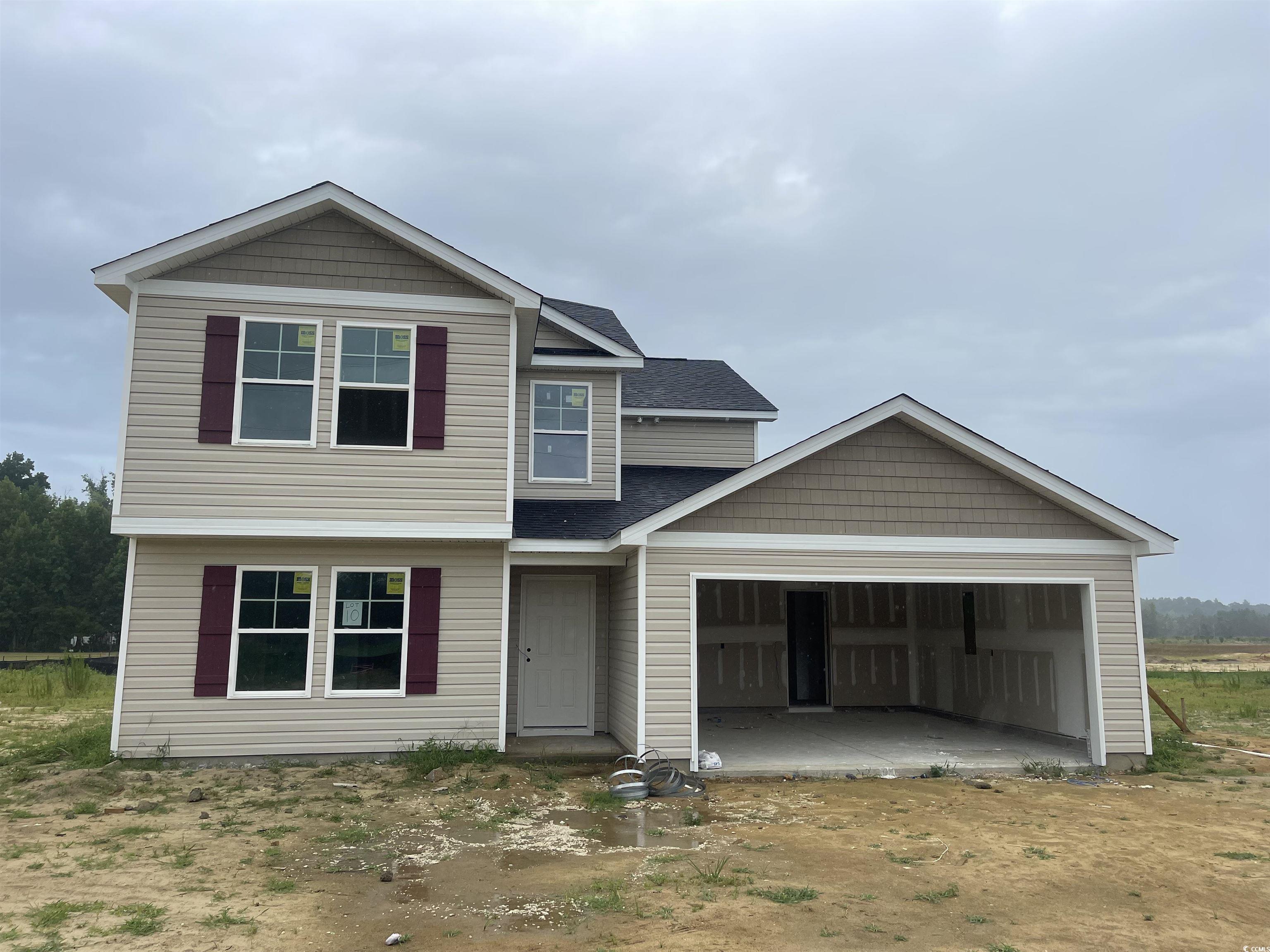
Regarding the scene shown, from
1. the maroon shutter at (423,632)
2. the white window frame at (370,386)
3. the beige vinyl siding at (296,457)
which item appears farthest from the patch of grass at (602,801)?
the white window frame at (370,386)

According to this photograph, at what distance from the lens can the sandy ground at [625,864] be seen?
4.84 meters

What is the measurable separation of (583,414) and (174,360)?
5492 millimetres

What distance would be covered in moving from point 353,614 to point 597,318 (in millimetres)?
8167

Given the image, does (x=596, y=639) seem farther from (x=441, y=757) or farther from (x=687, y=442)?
(x=687, y=442)

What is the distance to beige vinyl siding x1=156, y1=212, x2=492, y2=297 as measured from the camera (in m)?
10.1

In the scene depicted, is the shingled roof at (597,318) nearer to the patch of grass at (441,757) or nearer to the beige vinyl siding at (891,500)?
the beige vinyl siding at (891,500)

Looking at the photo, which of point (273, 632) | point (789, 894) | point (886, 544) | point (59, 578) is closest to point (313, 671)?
point (273, 632)

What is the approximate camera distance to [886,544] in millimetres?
10008

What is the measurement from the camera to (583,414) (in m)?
12.6

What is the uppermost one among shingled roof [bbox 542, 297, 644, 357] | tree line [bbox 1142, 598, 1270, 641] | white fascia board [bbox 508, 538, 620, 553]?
shingled roof [bbox 542, 297, 644, 357]

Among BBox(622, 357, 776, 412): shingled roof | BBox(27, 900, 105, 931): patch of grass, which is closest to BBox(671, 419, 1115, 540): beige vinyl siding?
BBox(622, 357, 776, 412): shingled roof

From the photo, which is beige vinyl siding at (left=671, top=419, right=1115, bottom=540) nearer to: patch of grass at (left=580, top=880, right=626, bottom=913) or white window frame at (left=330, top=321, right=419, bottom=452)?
white window frame at (left=330, top=321, right=419, bottom=452)

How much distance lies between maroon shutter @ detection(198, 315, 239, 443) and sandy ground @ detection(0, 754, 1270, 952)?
3.87 meters

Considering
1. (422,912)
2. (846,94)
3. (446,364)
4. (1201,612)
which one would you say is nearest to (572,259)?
(846,94)
